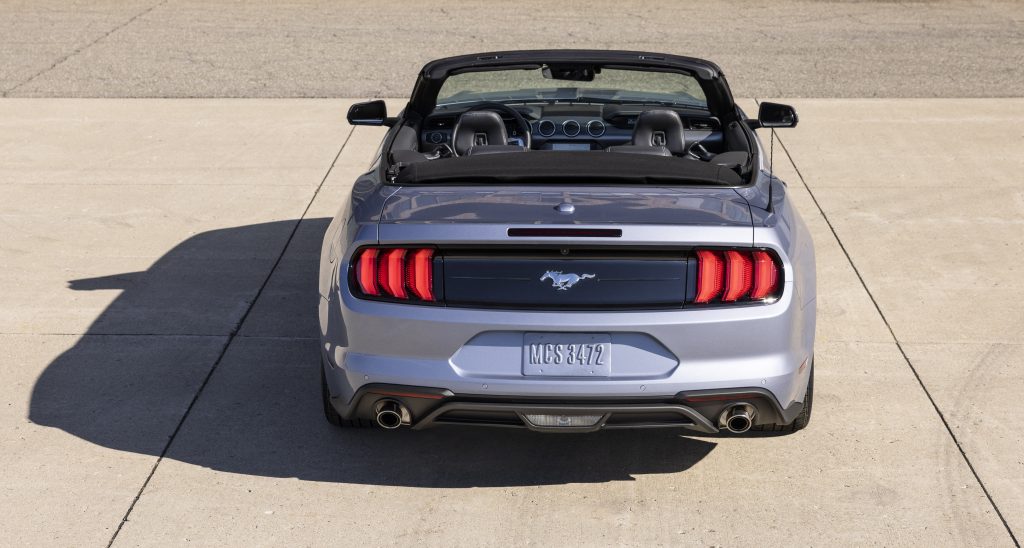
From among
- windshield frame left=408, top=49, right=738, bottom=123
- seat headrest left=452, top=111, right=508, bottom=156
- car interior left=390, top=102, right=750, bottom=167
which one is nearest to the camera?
car interior left=390, top=102, right=750, bottom=167

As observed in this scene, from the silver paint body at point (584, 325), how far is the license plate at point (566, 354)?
2cm

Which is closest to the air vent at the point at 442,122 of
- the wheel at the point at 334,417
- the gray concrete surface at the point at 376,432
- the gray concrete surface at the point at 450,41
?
the gray concrete surface at the point at 376,432

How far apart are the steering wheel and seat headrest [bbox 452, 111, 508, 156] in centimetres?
31

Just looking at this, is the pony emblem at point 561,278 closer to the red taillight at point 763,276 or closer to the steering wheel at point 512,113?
the red taillight at point 763,276

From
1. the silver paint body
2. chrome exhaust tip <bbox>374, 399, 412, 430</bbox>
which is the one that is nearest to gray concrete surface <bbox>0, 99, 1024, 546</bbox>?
chrome exhaust tip <bbox>374, 399, 412, 430</bbox>

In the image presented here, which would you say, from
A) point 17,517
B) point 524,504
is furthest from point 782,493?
point 17,517

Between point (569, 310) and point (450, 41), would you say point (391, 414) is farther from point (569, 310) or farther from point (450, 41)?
point (450, 41)

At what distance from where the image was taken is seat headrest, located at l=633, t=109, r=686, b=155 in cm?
586

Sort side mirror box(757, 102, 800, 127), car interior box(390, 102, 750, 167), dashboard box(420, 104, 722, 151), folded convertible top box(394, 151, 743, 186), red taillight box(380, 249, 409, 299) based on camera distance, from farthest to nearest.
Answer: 1. dashboard box(420, 104, 722, 151)
2. side mirror box(757, 102, 800, 127)
3. car interior box(390, 102, 750, 167)
4. folded convertible top box(394, 151, 743, 186)
5. red taillight box(380, 249, 409, 299)

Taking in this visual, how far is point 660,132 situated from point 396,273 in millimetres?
1935

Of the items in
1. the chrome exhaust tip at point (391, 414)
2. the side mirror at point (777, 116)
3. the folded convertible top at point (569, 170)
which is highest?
the folded convertible top at point (569, 170)

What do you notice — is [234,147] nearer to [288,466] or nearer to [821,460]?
[288,466]

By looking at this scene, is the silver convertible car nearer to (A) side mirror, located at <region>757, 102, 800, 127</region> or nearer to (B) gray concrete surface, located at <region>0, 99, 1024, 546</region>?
(B) gray concrete surface, located at <region>0, 99, 1024, 546</region>

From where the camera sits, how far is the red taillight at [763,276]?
446 centimetres
